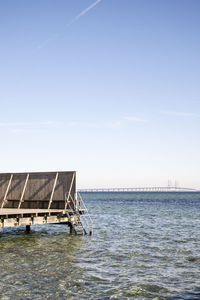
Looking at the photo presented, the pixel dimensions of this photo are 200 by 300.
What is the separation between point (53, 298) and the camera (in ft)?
44.3

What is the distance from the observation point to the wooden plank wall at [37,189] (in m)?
31.8

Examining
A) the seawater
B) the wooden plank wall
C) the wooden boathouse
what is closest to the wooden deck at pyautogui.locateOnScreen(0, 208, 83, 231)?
the wooden boathouse

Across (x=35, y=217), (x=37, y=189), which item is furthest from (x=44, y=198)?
(x=35, y=217)

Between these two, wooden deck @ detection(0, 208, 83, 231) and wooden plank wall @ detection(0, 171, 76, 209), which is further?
wooden plank wall @ detection(0, 171, 76, 209)

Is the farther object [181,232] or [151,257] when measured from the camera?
[181,232]

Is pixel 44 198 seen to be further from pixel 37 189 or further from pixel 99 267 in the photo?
pixel 99 267

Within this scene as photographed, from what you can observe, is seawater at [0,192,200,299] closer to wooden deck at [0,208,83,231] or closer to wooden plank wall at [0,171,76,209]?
wooden deck at [0,208,83,231]

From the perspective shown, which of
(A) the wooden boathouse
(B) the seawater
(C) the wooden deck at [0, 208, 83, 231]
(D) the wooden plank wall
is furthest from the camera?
(D) the wooden plank wall

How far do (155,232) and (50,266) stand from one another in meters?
17.0

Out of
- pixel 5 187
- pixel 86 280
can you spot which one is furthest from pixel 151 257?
pixel 5 187

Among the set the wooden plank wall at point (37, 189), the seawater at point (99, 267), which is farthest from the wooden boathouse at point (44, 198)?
the seawater at point (99, 267)

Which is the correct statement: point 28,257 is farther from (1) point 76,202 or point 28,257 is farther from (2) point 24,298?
(1) point 76,202

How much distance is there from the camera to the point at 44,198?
1292 inches

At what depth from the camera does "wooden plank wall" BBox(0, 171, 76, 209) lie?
104 feet
